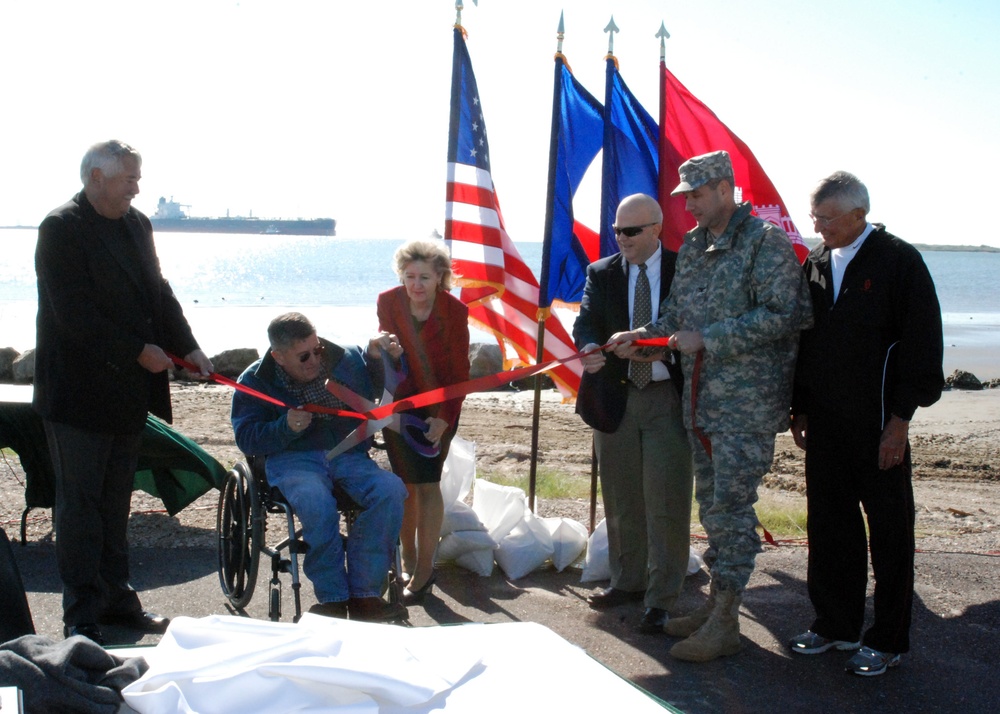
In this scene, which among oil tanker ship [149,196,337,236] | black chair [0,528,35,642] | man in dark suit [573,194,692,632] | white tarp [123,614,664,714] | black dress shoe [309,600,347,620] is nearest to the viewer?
white tarp [123,614,664,714]

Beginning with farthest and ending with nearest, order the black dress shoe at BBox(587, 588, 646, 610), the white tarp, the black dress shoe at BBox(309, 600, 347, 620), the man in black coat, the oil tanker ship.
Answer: the oil tanker ship
the black dress shoe at BBox(587, 588, 646, 610)
the black dress shoe at BBox(309, 600, 347, 620)
the man in black coat
the white tarp

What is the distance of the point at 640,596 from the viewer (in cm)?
470

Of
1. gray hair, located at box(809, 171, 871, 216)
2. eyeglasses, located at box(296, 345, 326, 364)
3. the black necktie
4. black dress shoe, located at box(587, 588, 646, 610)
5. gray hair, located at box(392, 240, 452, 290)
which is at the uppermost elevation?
gray hair, located at box(809, 171, 871, 216)

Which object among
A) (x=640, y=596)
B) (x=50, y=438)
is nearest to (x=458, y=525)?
(x=640, y=596)

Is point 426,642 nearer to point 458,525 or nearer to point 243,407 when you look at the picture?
point 243,407

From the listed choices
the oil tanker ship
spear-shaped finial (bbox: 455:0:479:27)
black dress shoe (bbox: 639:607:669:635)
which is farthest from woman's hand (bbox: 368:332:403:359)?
the oil tanker ship

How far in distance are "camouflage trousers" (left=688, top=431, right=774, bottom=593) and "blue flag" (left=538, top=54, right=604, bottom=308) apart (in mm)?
2134

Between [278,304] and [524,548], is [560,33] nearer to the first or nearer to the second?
[524,548]

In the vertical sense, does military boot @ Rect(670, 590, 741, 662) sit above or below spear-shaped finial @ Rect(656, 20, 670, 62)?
below

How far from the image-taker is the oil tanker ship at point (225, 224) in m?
133

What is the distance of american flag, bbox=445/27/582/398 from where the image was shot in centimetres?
598

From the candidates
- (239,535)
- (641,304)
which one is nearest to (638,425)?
(641,304)

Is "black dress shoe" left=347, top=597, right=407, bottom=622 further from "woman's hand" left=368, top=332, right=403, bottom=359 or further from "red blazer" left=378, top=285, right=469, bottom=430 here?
"woman's hand" left=368, top=332, right=403, bottom=359

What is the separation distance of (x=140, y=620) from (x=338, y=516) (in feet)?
3.19
